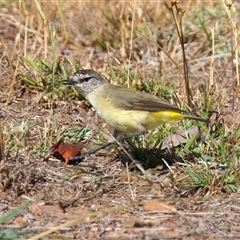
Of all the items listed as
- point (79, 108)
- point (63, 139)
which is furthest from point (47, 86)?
point (63, 139)

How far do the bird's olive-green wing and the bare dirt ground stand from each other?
1.39ft

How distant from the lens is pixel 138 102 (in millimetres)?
5848

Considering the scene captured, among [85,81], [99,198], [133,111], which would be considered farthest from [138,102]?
[99,198]

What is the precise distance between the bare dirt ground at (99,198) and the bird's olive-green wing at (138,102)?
425 mm

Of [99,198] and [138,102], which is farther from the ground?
[138,102]

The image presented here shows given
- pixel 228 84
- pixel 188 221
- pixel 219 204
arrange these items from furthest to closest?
pixel 228 84 < pixel 219 204 < pixel 188 221

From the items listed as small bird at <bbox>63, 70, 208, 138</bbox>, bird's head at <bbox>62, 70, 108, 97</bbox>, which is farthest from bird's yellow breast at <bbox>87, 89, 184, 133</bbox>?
bird's head at <bbox>62, 70, 108, 97</bbox>

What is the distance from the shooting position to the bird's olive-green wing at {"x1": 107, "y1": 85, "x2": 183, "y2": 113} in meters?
5.75

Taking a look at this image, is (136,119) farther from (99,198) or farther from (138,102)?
(99,198)

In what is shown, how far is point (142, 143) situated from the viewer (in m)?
6.20

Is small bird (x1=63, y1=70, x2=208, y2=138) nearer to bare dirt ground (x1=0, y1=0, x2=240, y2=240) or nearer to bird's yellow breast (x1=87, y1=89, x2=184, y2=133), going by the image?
bird's yellow breast (x1=87, y1=89, x2=184, y2=133)

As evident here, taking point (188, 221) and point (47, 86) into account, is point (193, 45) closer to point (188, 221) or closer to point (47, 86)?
point (47, 86)

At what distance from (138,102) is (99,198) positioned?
94 centimetres

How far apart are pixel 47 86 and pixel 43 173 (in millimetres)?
1668
